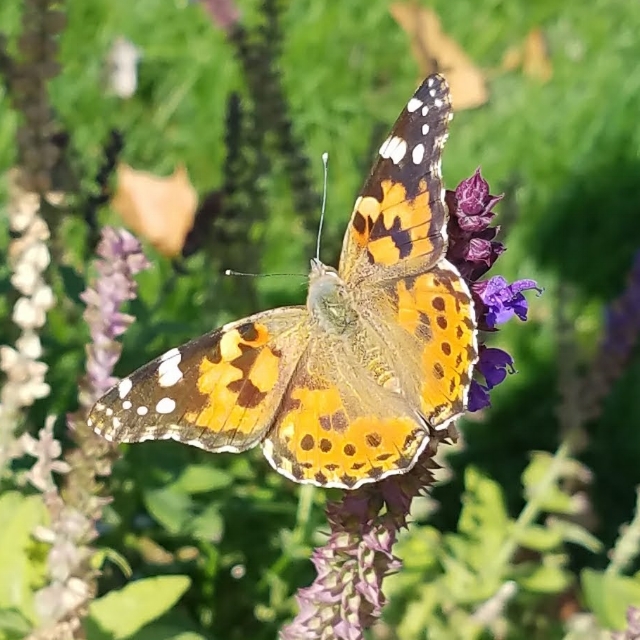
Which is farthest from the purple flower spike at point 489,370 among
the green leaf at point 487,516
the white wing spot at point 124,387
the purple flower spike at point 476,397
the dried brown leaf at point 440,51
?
the dried brown leaf at point 440,51

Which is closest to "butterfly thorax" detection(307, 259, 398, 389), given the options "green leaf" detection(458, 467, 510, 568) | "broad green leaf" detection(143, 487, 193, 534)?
"broad green leaf" detection(143, 487, 193, 534)

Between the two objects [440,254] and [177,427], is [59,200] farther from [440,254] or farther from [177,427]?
[440,254]

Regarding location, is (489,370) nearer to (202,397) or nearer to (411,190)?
(411,190)

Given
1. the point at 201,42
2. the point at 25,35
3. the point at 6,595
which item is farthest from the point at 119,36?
the point at 6,595

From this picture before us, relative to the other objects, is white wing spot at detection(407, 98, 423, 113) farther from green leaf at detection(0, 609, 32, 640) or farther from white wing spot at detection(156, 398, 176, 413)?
green leaf at detection(0, 609, 32, 640)

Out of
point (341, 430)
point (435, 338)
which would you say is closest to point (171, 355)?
point (341, 430)
